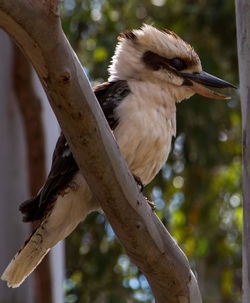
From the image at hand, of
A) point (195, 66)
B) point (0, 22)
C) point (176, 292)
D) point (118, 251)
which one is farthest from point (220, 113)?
point (0, 22)

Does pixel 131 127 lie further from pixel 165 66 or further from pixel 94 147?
pixel 94 147

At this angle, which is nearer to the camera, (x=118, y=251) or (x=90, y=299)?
(x=90, y=299)

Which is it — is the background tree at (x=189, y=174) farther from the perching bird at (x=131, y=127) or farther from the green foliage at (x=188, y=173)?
the perching bird at (x=131, y=127)

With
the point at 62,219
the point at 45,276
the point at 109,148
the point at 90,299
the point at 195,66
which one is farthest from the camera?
the point at 90,299

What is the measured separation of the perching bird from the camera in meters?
2.37

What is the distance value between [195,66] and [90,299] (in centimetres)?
205

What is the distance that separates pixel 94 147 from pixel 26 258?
780 mm

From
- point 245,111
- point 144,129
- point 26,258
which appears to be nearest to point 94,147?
point 245,111

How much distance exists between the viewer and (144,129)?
2365 mm

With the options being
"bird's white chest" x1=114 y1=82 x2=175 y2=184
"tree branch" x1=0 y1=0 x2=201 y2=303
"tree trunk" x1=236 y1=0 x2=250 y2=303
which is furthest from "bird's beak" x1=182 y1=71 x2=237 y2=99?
"tree branch" x1=0 y1=0 x2=201 y2=303

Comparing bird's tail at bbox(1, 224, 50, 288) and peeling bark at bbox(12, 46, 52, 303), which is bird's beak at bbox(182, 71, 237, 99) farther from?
peeling bark at bbox(12, 46, 52, 303)

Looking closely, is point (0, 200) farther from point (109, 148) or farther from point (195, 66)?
point (109, 148)

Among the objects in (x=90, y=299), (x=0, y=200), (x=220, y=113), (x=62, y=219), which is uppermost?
(x=62, y=219)

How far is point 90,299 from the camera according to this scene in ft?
14.3
